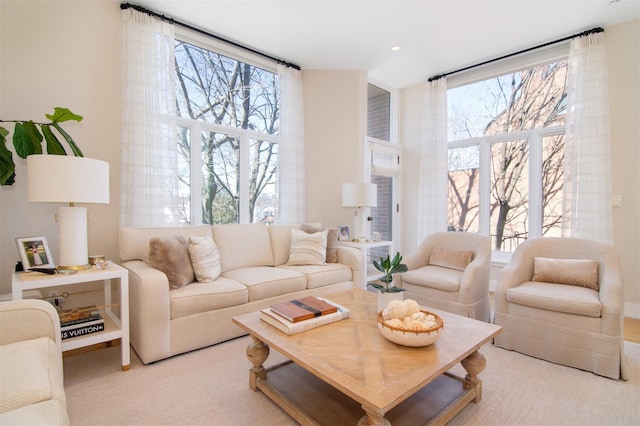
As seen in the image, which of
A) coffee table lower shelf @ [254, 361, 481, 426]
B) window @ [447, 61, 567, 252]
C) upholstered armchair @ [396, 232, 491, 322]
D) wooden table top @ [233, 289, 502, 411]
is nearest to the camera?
wooden table top @ [233, 289, 502, 411]

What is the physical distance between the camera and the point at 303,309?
69.7 inches

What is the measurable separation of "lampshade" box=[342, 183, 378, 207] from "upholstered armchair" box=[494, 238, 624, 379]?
1.61 metres

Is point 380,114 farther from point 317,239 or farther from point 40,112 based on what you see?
point 40,112

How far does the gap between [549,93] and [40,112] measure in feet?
16.9

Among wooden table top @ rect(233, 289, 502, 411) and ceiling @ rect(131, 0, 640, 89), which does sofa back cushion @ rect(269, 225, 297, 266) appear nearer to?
wooden table top @ rect(233, 289, 502, 411)

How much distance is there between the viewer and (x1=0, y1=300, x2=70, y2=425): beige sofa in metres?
0.96

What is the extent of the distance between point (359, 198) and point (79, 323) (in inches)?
110

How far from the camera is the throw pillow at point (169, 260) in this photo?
2.28 metres

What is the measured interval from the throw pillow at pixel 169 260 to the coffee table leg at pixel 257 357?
87cm

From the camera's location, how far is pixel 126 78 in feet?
9.28

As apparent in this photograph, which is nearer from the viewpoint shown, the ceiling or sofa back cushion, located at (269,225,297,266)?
the ceiling

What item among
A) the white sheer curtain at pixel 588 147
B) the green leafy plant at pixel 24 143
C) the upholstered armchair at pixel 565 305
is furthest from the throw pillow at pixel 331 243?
the white sheer curtain at pixel 588 147

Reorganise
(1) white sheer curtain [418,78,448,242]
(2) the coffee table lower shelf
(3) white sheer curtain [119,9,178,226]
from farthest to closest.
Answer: (1) white sheer curtain [418,78,448,242] < (3) white sheer curtain [119,9,178,226] < (2) the coffee table lower shelf

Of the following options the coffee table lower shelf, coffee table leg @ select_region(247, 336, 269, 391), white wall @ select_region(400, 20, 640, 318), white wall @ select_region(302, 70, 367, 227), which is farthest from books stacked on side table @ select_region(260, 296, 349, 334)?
white wall @ select_region(400, 20, 640, 318)
